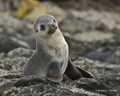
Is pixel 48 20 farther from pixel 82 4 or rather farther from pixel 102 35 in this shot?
pixel 82 4

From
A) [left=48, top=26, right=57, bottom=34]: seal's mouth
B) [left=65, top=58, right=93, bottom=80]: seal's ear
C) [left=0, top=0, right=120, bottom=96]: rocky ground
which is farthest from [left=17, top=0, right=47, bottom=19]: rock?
[left=48, top=26, right=57, bottom=34]: seal's mouth

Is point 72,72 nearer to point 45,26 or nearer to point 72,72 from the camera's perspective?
point 72,72

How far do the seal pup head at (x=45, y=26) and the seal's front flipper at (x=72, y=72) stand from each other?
2.93 ft

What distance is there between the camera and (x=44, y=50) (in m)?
6.48

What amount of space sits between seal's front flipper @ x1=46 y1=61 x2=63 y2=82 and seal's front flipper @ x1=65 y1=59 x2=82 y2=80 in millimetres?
686

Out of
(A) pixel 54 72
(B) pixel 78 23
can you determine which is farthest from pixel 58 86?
(B) pixel 78 23

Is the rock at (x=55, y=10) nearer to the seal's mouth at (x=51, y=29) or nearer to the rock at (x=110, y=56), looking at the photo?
Answer: the rock at (x=110, y=56)

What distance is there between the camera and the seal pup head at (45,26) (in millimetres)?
6285

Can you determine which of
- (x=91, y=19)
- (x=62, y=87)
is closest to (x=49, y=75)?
(x=62, y=87)

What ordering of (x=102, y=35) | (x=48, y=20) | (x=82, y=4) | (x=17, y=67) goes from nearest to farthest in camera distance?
1. (x=48, y=20)
2. (x=17, y=67)
3. (x=102, y=35)
4. (x=82, y=4)

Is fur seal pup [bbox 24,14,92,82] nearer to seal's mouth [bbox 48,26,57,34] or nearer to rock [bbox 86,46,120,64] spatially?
seal's mouth [bbox 48,26,57,34]

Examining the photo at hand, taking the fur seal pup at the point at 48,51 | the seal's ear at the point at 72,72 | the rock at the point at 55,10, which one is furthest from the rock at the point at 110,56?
the rock at the point at 55,10

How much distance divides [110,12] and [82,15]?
4821mm

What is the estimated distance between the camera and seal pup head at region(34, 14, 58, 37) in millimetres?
6285
